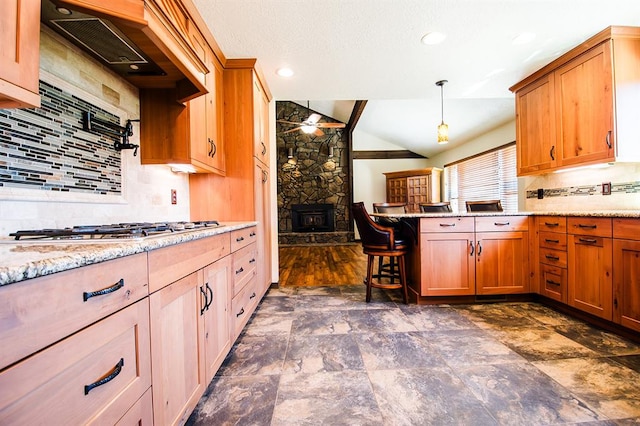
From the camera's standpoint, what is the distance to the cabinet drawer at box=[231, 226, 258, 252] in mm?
1831

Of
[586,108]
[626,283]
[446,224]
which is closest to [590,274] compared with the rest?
[626,283]

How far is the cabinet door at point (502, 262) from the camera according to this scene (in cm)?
265

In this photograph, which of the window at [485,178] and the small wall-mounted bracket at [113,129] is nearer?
the small wall-mounted bracket at [113,129]

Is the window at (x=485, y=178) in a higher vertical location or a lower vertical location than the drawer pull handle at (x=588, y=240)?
higher

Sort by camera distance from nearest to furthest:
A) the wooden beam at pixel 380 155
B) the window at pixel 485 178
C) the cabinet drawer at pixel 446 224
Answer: the cabinet drawer at pixel 446 224 < the window at pixel 485 178 < the wooden beam at pixel 380 155

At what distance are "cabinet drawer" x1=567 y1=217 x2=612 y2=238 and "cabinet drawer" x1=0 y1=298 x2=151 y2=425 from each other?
2913mm

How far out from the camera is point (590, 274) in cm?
217

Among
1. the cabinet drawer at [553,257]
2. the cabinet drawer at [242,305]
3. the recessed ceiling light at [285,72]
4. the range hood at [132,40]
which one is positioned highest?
the recessed ceiling light at [285,72]

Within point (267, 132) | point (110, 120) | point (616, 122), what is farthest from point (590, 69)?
point (110, 120)

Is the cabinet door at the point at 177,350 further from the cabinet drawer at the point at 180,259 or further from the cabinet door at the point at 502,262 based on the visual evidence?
the cabinet door at the point at 502,262

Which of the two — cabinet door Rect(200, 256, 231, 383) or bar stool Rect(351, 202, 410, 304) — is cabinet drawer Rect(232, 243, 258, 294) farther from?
bar stool Rect(351, 202, 410, 304)

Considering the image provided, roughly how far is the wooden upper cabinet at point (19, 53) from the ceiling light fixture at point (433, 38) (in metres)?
2.35

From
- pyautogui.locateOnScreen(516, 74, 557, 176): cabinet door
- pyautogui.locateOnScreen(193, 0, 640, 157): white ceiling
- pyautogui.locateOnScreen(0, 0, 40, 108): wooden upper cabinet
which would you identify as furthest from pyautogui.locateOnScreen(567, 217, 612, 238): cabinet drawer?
pyautogui.locateOnScreen(0, 0, 40, 108): wooden upper cabinet

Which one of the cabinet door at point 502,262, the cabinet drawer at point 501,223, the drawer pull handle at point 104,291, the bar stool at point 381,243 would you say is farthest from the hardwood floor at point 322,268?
the drawer pull handle at point 104,291
